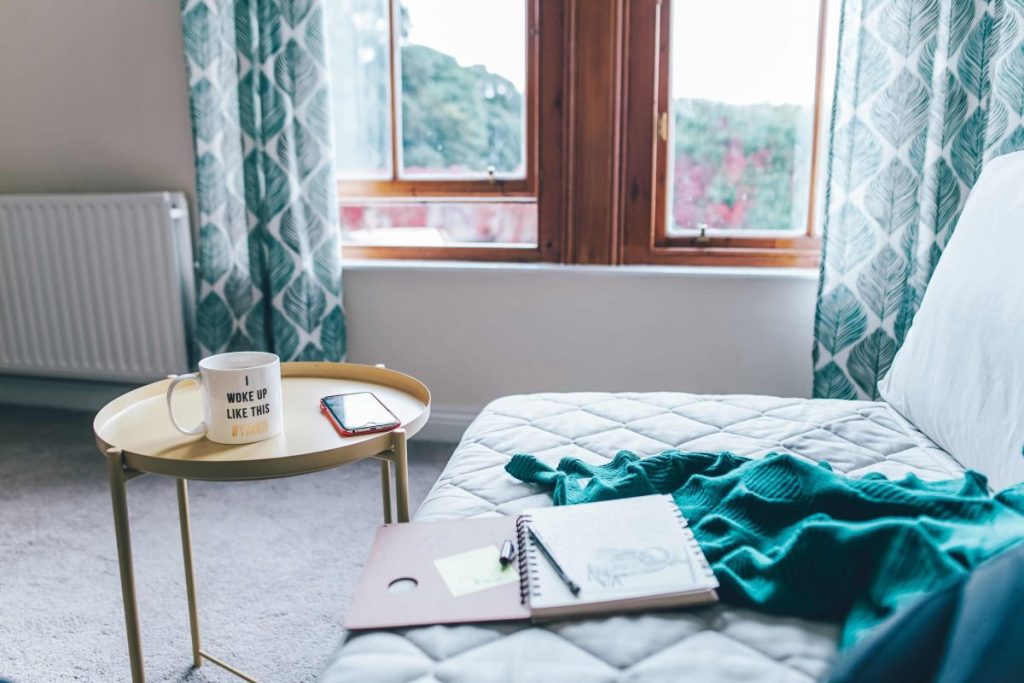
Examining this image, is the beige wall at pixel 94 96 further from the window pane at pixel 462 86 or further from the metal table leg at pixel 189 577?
the metal table leg at pixel 189 577

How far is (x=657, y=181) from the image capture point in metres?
2.13

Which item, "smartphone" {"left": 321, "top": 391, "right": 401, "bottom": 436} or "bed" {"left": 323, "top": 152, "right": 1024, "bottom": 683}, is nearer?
"bed" {"left": 323, "top": 152, "right": 1024, "bottom": 683}

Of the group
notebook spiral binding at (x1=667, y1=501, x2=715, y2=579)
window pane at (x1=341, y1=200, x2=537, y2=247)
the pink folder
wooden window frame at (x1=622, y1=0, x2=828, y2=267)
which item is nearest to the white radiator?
window pane at (x1=341, y1=200, x2=537, y2=247)

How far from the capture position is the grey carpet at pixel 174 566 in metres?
1.31

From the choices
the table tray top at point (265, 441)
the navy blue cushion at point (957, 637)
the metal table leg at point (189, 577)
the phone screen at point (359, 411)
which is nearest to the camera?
the navy blue cushion at point (957, 637)

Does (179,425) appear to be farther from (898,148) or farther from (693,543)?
(898,148)

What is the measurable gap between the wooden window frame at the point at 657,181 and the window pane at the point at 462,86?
0.32 metres

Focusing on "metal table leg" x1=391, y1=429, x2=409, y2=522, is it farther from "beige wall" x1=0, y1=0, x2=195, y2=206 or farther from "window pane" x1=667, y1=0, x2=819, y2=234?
"beige wall" x1=0, y1=0, x2=195, y2=206

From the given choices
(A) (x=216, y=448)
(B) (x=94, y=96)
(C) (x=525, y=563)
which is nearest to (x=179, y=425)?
(A) (x=216, y=448)

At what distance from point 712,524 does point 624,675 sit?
23 centimetres

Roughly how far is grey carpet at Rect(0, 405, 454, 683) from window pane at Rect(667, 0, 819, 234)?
1073mm

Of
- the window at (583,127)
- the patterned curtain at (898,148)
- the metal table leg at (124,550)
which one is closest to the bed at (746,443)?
the metal table leg at (124,550)

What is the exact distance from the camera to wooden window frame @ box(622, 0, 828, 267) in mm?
2051

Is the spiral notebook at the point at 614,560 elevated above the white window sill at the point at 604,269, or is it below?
below
